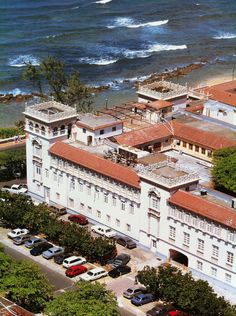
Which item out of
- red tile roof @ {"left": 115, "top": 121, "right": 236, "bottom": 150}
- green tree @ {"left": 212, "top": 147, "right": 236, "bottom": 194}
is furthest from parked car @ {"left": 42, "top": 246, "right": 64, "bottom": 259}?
green tree @ {"left": 212, "top": 147, "right": 236, "bottom": 194}

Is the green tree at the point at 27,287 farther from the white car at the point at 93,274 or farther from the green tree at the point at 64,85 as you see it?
the green tree at the point at 64,85

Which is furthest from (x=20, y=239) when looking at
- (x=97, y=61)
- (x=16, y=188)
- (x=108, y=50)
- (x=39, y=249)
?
(x=108, y=50)

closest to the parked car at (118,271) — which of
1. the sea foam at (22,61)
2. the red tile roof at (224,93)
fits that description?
the red tile roof at (224,93)

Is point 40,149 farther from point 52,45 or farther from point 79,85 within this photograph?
point 52,45

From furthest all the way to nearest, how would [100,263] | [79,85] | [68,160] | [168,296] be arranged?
[79,85] < [68,160] < [100,263] < [168,296]

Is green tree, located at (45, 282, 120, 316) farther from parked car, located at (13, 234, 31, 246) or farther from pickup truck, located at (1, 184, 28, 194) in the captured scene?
pickup truck, located at (1, 184, 28, 194)

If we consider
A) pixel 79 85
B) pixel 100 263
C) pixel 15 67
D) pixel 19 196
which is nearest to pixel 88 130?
pixel 19 196
